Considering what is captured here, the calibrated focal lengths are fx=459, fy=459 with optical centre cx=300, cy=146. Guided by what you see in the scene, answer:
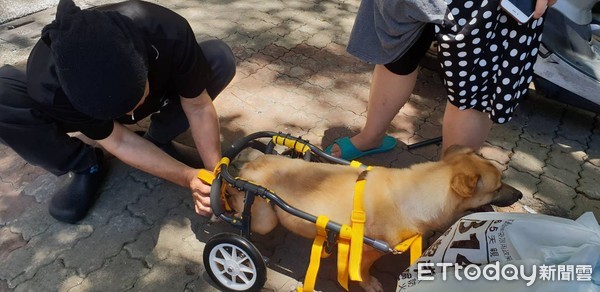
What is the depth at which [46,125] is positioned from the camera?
2.23 m

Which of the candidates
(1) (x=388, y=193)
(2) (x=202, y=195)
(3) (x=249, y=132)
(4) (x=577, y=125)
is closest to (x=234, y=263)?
(2) (x=202, y=195)

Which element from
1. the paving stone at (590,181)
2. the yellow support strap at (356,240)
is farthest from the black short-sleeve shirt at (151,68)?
the paving stone at (590,181)

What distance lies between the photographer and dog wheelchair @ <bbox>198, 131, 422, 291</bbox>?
1.83 meters

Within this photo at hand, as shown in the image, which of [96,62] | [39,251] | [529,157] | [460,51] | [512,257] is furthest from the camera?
[529,157]

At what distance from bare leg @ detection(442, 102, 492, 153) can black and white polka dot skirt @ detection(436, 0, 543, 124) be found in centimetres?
12

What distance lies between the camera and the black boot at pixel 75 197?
8.35ft

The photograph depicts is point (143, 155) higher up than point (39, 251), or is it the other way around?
point (143, 155)

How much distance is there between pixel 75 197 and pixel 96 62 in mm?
1233

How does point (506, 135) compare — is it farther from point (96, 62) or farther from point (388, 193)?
point (96, 62)

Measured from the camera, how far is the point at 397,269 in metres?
2.39

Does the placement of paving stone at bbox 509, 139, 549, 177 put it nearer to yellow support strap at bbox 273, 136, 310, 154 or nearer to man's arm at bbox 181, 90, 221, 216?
yellow support strap at bbox 273, 136, 310, 154

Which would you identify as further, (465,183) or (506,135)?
(506,135)

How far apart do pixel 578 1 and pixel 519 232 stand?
2155 millimetres

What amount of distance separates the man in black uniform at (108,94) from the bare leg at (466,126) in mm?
1253
